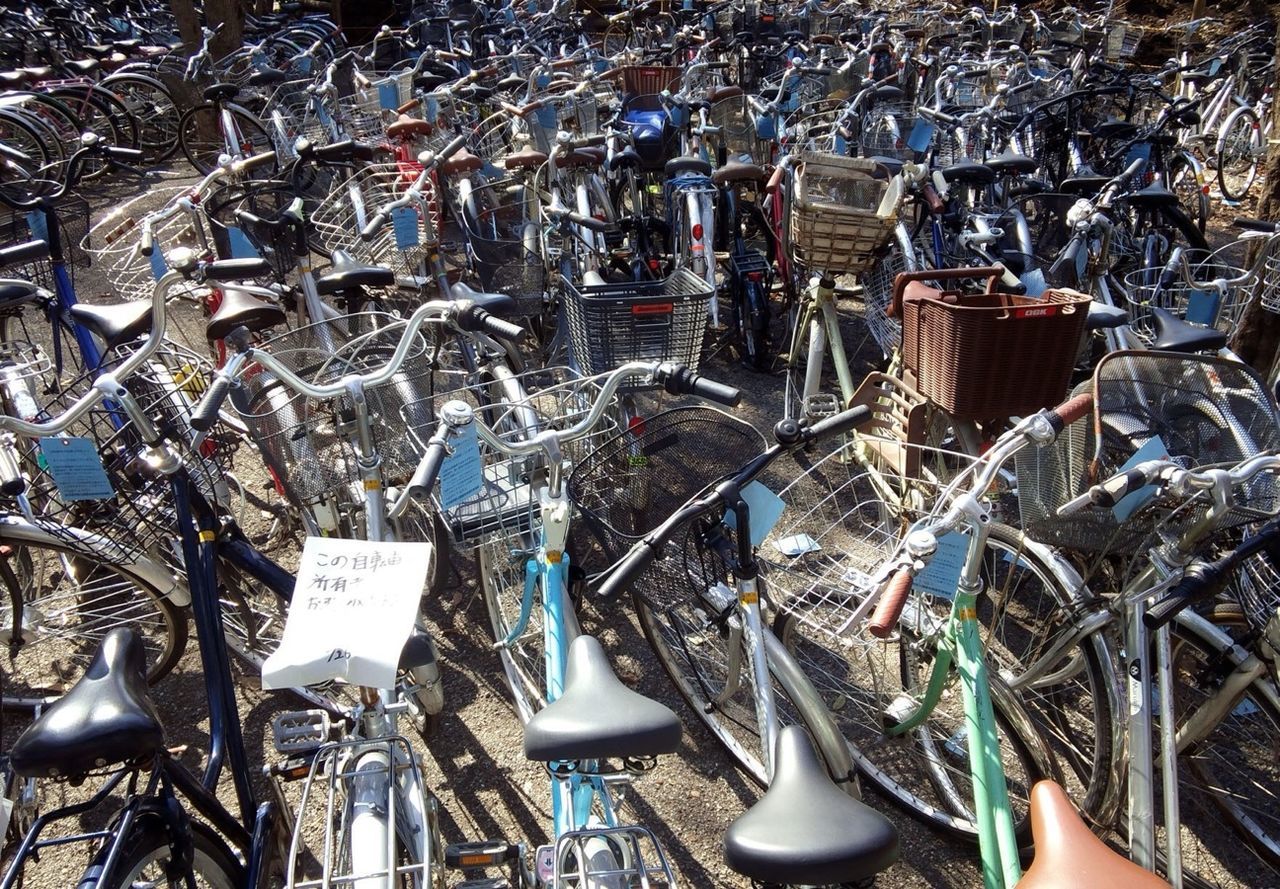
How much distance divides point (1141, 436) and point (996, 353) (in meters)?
0.51

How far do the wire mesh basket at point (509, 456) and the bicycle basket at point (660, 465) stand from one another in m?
0.18

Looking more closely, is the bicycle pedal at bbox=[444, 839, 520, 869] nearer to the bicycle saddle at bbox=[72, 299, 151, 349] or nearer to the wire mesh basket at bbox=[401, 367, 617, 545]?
the wire mesh basket at bbox=[401, 367, 617, 545]

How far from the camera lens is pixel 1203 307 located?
4141 millimetres

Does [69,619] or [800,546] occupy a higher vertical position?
[800,546]

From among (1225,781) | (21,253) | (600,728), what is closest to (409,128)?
(21,253)

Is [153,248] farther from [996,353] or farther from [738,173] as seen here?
[996,353]

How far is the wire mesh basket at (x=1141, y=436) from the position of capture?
93.3 inches

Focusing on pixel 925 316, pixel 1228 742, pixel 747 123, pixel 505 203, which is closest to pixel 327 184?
pixel 505 203

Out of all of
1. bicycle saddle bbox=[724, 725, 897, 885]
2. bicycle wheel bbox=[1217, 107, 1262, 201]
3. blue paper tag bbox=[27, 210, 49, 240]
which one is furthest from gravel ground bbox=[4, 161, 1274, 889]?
bicycle wheel bbox=[1217, 107, 1262, 201]

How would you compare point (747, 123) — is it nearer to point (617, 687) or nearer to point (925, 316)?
point (925, 316)

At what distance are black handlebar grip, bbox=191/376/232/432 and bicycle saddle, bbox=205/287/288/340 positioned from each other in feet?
2.80

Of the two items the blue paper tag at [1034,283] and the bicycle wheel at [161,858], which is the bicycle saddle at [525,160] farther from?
the bicycle wheel at [161,858]

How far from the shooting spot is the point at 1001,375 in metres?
2.93

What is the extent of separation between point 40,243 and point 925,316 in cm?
365
